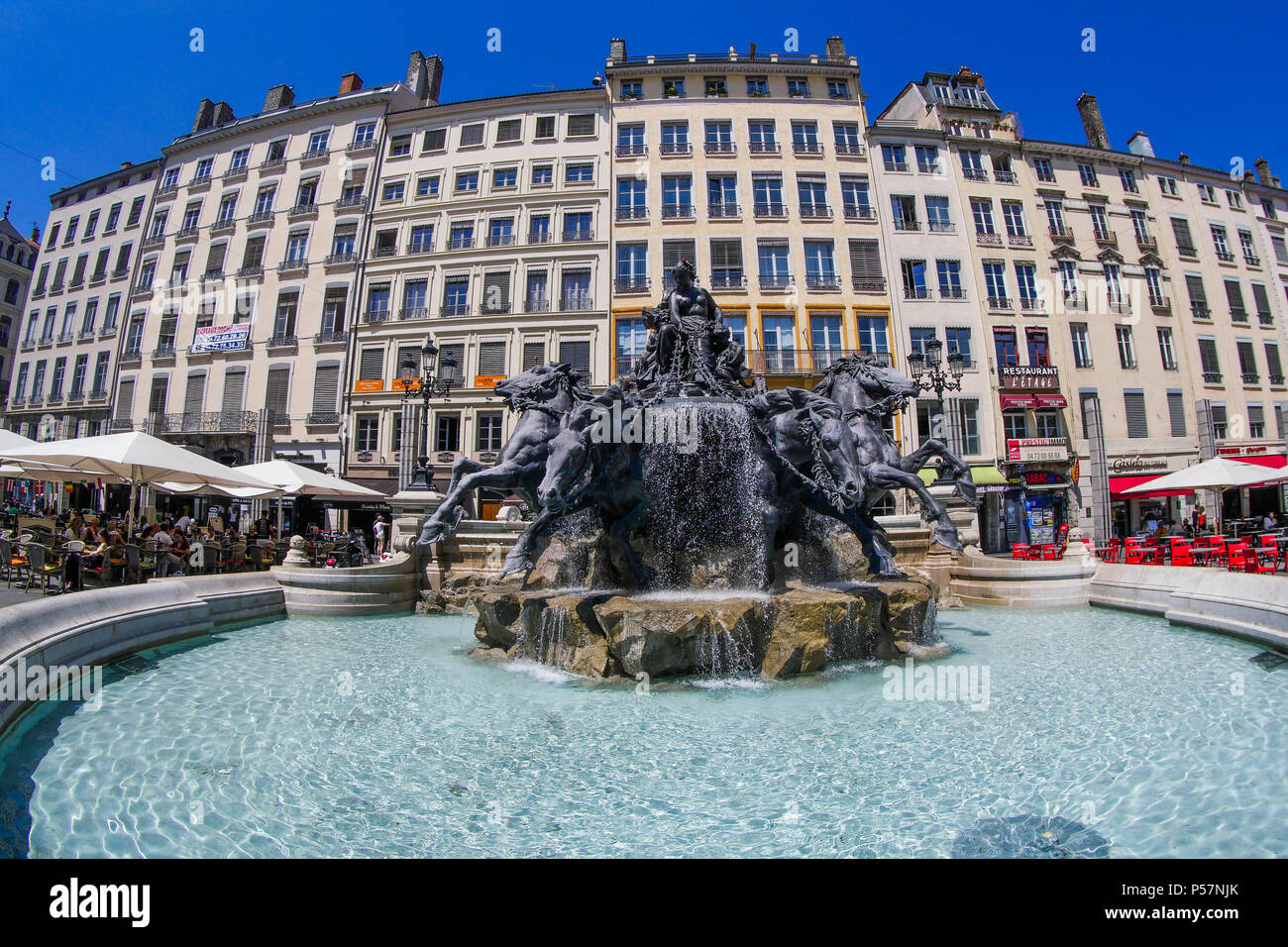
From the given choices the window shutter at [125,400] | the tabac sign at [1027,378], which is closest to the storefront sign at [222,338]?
the window shutter at [125,400]

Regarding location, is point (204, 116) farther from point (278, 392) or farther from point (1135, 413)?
point (1135, 413)

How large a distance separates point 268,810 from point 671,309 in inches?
348

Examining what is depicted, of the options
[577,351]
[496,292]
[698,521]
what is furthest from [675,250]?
[698,521]

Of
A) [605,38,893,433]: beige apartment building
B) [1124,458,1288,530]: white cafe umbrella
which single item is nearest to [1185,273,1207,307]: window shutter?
[605,38,893,433]: beige apartment building

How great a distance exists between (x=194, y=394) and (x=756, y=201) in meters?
32.9

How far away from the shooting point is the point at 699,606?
5602 mm

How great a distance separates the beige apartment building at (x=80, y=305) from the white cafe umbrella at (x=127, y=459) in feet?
103

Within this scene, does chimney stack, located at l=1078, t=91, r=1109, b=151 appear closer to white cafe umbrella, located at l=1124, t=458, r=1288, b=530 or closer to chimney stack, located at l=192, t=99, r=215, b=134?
white cafe umbrella, located at l=1124, t=458, r=1288, b=530

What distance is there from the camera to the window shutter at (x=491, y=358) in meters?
30.4

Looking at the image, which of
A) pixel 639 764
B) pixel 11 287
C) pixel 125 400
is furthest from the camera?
pixel 11 287

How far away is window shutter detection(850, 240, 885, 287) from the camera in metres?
30.4

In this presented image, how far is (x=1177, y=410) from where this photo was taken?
99.8 ft

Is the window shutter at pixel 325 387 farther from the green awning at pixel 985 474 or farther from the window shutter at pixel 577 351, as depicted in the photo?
the green awning at pixel 985 474
